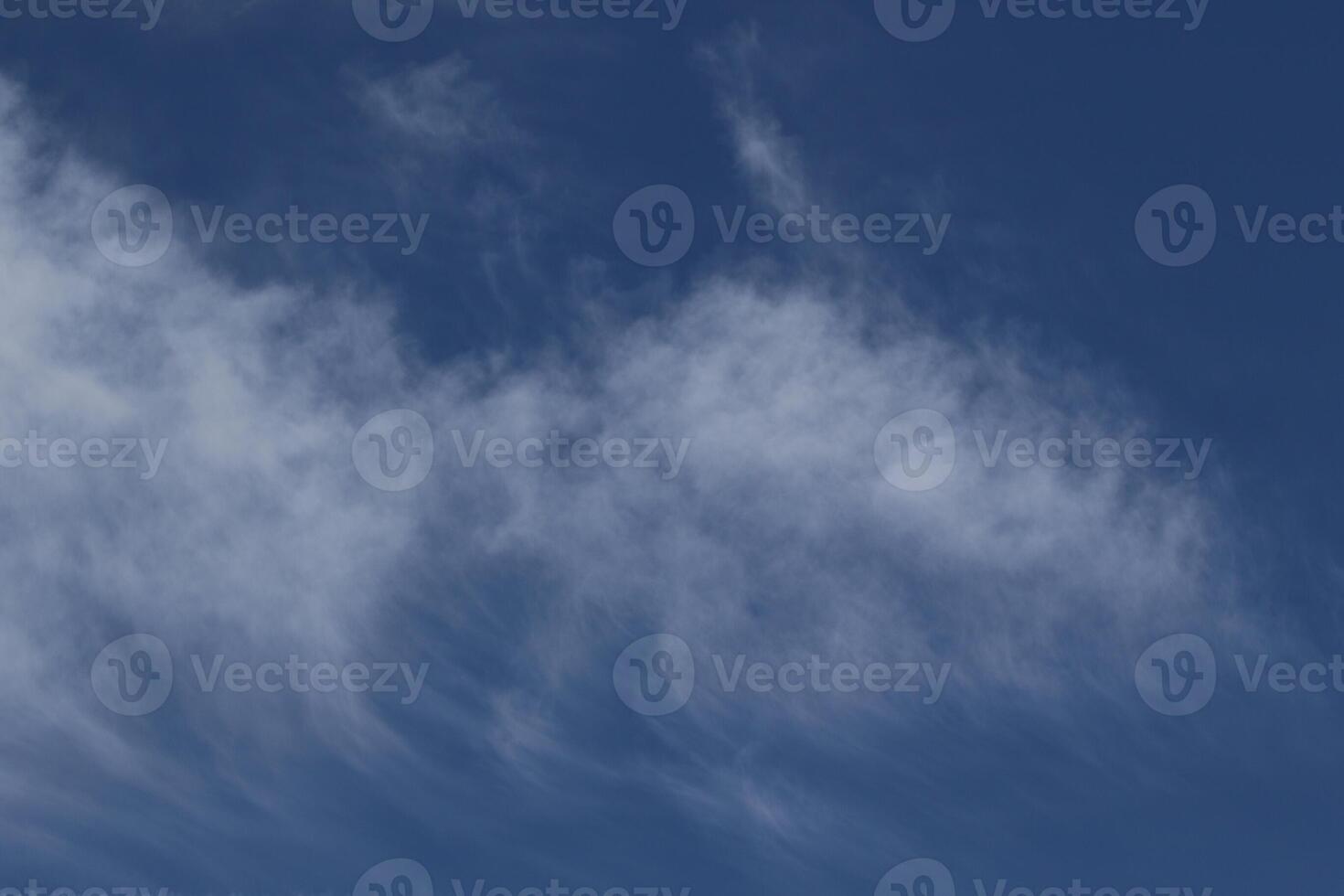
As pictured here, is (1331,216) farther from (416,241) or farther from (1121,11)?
(416,241)

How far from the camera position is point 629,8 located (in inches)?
1714

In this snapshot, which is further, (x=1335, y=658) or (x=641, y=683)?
(x=641, y=683)

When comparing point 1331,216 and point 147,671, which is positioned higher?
point 1331,216

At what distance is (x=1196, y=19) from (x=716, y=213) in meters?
21.0

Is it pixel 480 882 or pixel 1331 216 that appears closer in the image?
pixel 480 882

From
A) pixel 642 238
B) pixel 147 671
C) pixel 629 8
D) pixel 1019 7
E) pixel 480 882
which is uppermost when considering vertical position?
pixel 1019 7

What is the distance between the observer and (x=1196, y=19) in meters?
43.9

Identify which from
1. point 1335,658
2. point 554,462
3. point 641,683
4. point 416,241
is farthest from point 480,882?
point 1335,658

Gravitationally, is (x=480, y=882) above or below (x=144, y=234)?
below

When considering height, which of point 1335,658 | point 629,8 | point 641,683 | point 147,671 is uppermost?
point 629,8

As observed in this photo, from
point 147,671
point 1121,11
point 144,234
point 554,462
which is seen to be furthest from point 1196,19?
point 147,671

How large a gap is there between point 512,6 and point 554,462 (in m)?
18.9

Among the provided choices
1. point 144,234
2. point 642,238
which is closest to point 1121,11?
point 642,238

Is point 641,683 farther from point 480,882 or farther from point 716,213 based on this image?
point 716,213
